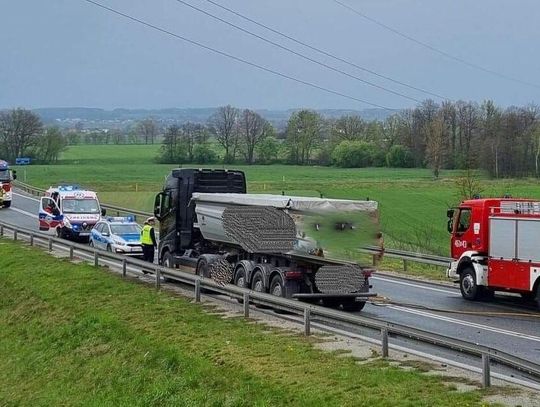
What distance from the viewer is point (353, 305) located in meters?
21.0

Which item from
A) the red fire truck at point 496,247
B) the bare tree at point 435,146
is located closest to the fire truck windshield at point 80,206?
the red fire truck at point 496,247

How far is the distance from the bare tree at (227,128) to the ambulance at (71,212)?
46434 mm

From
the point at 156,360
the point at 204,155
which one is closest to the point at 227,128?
the point at 204,155

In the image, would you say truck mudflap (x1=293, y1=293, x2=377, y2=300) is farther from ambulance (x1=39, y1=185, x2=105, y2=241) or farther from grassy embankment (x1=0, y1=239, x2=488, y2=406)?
ambulance (x1=39, y1=185, x2=105, y2=241)

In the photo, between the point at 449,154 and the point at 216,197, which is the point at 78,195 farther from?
the point at 449,154

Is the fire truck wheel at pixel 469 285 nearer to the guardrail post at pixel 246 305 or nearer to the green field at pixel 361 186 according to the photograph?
the guardrail post at pixel 246 305

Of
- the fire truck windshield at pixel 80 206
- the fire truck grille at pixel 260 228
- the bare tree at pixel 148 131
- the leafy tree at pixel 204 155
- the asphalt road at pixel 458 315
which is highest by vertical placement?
the bare tree at pixel 148 131

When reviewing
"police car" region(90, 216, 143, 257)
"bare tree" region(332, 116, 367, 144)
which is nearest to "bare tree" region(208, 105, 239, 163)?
"bare tree" region(332, 116, 367, 144)

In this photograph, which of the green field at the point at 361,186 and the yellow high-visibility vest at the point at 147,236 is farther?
the green field at the point at 361,186

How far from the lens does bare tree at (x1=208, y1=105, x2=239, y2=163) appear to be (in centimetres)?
9331

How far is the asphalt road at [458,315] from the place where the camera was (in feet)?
55.3

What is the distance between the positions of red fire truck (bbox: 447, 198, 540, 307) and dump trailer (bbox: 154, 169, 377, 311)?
441cm

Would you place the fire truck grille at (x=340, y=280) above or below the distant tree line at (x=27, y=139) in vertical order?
below

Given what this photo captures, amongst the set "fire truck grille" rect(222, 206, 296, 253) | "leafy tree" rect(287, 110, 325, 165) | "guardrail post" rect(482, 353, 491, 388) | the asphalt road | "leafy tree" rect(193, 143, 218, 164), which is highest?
"leafy tree" rect(287, 110, 325, 165)
